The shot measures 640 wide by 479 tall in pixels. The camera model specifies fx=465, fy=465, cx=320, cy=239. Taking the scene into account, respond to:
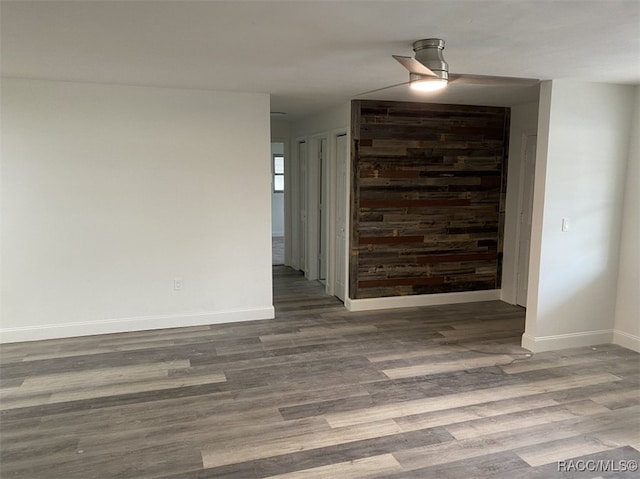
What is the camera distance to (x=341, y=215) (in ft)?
19.1

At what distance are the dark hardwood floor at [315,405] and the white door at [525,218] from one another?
39.5 inches

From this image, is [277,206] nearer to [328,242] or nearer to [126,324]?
[328,242]

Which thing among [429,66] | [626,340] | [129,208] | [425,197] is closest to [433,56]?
[429,66]

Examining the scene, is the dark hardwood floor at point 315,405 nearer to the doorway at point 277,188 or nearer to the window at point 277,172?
the doorway at point 277,188

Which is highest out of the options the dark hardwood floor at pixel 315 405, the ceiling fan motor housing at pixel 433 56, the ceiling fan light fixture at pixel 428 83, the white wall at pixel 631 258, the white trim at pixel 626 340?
the ceiling fan motor housing at pixel 433 56

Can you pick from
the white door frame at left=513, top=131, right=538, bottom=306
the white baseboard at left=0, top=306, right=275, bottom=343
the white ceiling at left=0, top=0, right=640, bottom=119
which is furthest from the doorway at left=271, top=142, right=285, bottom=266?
the white ceiling at left=0, top=0, right=640, bottom=119

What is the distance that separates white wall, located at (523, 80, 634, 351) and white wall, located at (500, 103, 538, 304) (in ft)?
4.39

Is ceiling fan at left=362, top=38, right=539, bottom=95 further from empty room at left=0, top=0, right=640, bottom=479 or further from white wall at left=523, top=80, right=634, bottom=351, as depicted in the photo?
white wall at left=523, top=80, right=634, bottom=351

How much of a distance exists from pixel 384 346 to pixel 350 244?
1.47 m

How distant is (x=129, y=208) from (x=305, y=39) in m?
2.73

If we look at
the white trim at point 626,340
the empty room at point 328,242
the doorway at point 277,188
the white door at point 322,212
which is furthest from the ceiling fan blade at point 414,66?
the doorway at point 277,188

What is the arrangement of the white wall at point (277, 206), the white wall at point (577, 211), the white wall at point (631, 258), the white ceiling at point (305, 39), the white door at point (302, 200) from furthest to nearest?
the white wall at point (277, 206) → the white door at point (302, 200) → the white wall at point (631, 258) → the white wall at point (577, 211) → the white ceiling at point (305, 39)

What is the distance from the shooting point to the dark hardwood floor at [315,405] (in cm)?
264

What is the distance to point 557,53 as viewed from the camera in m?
3.03
